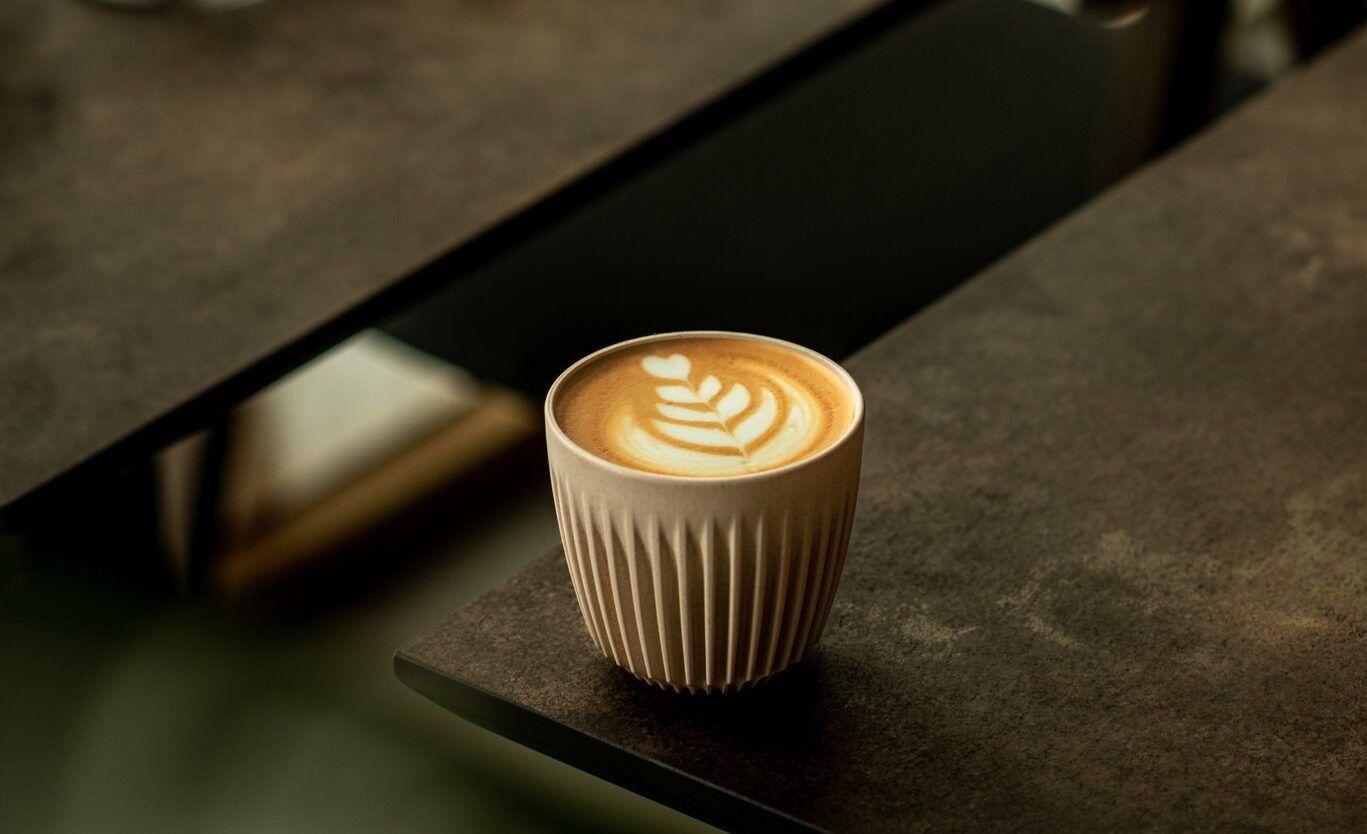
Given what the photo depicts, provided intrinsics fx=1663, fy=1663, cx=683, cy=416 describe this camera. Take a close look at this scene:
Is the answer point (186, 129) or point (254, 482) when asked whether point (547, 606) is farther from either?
point (254, 482)

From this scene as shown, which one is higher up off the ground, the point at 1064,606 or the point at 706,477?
the point at 706,477

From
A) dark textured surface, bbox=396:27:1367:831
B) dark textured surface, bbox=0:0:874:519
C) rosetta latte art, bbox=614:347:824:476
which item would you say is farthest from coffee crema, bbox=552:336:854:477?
dark textured surface, bbox=0:0:874:519

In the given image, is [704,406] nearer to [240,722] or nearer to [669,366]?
[669,366]

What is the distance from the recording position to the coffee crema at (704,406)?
0.74 m

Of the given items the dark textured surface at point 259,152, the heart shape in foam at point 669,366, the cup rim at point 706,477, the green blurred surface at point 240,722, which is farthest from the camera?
Result: the green blurred surface at point 240,722

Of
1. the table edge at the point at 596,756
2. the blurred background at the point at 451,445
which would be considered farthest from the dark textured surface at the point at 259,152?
the table edge at the point at 596,756

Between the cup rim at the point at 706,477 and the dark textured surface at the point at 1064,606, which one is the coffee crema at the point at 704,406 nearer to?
the cup rim at the point at 706,477

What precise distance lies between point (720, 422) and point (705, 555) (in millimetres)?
74

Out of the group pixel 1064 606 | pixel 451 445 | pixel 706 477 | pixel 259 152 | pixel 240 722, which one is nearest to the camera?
pixel 706 477

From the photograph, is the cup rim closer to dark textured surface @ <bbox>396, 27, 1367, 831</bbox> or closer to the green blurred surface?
dark textured surface @ <bbox>396, 27, 1367, 831</bbox>

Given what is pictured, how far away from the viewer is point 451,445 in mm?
1930

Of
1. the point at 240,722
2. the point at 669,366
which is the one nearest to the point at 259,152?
the point at 240,722

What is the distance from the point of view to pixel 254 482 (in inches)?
72.4

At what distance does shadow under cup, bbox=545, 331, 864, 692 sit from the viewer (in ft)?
2.31
